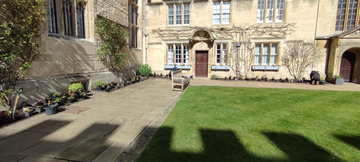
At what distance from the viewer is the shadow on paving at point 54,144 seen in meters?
2.86

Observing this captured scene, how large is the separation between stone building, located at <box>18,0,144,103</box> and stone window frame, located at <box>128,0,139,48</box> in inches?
87.3

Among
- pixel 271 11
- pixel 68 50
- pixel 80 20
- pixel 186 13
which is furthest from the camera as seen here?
pixel 186 13

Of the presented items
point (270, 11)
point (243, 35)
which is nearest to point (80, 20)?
point (243, 35)

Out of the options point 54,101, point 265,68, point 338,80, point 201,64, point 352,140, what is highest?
point 201,64

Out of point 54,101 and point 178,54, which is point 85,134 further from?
point 178,54

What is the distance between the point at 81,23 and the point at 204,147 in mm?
8082

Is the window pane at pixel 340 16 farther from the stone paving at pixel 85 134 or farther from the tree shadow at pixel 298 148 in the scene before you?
the stone paving at pixel 85 134

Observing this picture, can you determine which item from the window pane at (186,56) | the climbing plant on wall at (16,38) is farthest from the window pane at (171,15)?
the climbing plant on wall at (16,38)

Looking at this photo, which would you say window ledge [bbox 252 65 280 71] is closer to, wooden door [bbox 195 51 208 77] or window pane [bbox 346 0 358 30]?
wooden door [bbox 195 51 208 77]

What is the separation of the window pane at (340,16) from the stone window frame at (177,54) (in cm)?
1095

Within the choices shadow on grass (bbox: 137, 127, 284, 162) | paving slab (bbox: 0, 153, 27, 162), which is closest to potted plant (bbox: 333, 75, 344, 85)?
shadow on grass (bbox: 137, 127, 284, 162)

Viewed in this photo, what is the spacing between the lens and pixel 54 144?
10.5 ft

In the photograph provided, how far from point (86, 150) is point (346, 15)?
1685cm

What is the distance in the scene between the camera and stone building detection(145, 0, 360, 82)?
11.7m
